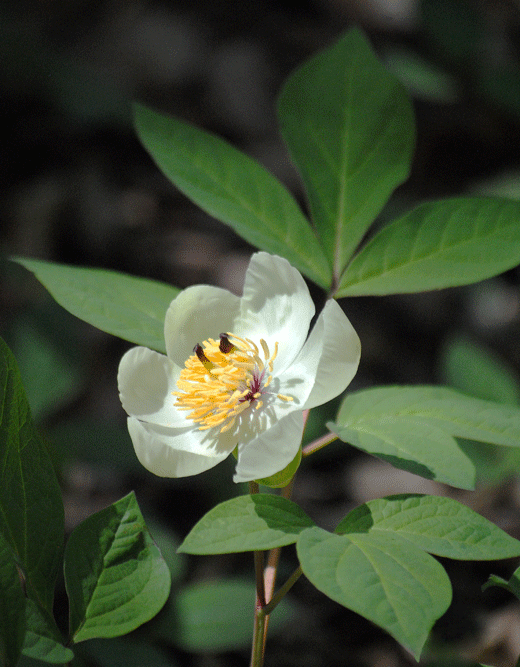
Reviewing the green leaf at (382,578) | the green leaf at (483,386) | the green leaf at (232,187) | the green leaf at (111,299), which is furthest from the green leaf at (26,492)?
the green leaf at (483,386)

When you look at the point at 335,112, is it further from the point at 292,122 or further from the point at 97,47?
the point at 97,47

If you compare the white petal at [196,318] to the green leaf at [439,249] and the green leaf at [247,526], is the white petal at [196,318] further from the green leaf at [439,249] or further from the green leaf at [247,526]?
the green leaf at [247,526]

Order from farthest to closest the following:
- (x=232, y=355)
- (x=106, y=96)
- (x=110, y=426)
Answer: (x=106, y=96) < (x=110, y=426) < (x=232, y=355)

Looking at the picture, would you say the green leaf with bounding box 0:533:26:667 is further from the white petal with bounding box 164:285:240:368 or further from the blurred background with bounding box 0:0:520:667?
the blurred background with bounding box 0:0:520:667

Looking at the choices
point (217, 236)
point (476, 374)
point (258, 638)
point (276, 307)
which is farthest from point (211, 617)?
point (217, 236)

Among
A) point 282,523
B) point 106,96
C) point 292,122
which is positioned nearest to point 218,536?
point 282,523

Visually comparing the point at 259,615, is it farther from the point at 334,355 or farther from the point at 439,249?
the point at 439,249

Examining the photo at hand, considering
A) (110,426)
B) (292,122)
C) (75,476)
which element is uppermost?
(292,122)
